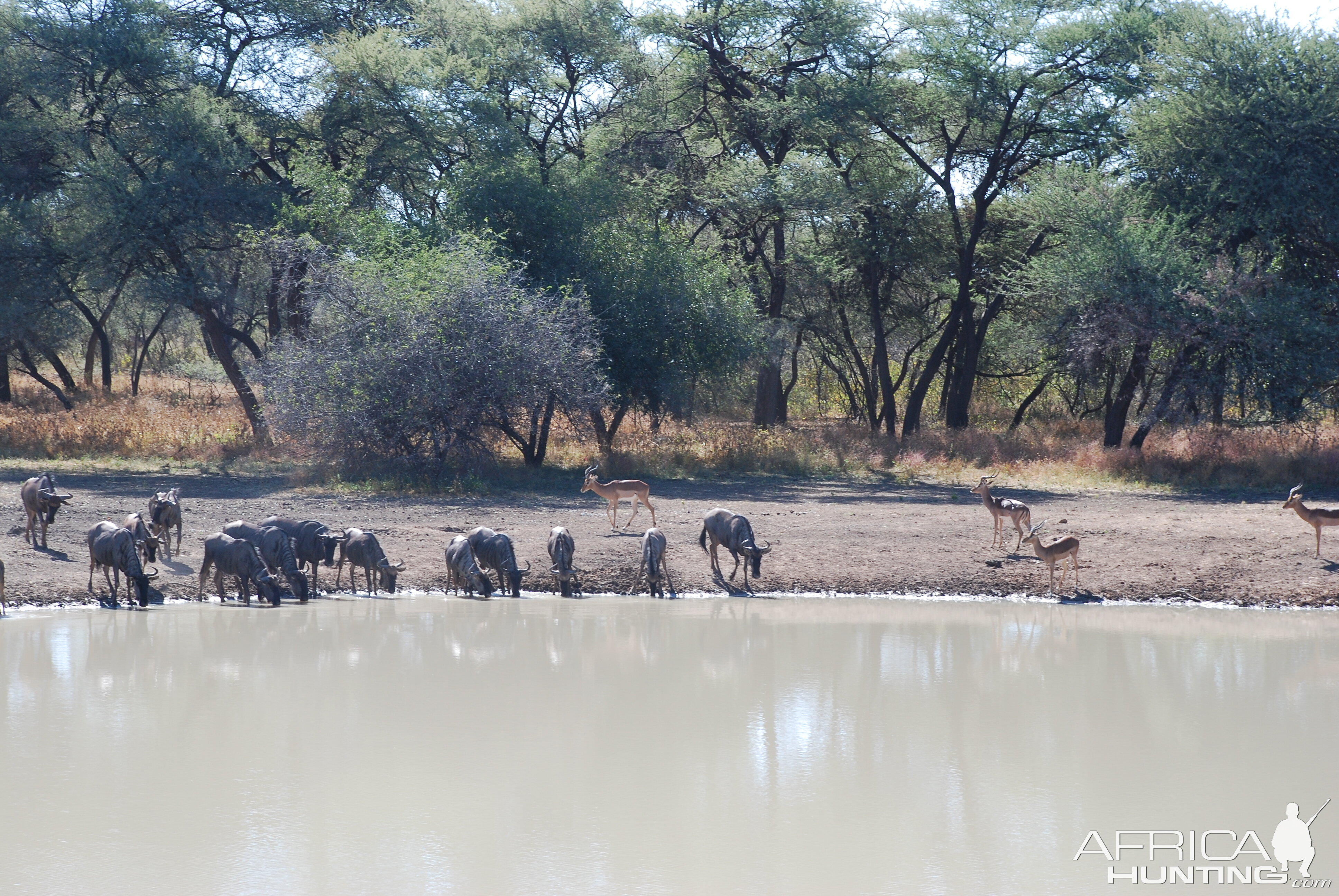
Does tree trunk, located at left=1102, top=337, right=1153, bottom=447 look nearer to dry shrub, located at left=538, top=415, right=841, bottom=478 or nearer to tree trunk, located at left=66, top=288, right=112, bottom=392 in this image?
dry shrub, located at left=538, top=415, right=841, bottom=478

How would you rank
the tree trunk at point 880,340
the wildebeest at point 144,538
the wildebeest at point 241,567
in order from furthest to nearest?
the tree trunk at point 880,340 → the wildebeest at point 144,538 → the wildebeest at point 241,567

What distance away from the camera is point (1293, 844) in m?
6.85

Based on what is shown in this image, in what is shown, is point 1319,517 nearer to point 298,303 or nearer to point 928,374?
point 928,374

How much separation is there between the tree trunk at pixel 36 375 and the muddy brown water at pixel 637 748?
65.8 feet

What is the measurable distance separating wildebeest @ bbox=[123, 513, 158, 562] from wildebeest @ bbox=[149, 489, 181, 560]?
0.57ft

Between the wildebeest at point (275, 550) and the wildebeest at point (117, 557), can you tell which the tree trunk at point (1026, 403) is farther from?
the wildebeest at point (117, 557)

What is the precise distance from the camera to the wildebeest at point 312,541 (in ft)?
47.2

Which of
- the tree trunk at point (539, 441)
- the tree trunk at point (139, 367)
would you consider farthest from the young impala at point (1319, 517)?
the tree trunk at point (139, 367)

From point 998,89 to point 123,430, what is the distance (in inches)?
864

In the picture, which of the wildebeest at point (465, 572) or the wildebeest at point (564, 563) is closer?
the wildebeest at point (465, 572)

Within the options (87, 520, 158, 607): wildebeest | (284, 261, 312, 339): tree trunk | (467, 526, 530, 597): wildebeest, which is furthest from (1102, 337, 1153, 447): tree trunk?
(87, 520, 158, 607): wildebeest

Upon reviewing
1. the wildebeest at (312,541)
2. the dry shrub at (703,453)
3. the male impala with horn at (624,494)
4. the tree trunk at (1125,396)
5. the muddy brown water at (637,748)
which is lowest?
the muddy brown water at (637,748)

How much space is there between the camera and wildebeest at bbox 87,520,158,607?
12859mm

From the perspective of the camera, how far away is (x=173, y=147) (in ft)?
84.6
